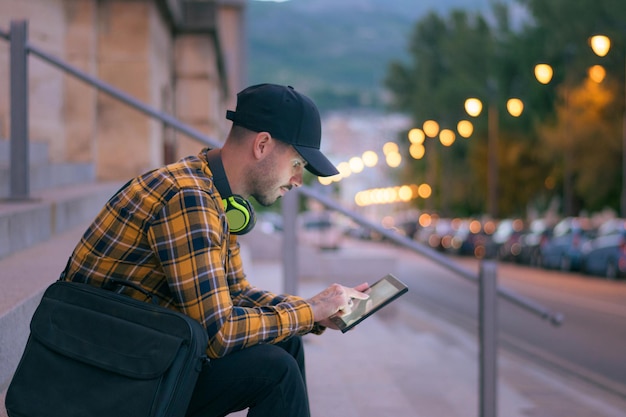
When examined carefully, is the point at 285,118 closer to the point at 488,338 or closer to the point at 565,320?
the point at 488,338

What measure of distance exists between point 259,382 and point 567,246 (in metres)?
30.4

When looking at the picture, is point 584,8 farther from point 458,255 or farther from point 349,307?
point 349,307

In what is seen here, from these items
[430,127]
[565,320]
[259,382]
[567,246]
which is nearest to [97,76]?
[565,320]

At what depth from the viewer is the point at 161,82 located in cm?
1248

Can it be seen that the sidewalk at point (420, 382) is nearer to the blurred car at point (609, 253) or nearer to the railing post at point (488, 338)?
the railing post at point (488, 338)

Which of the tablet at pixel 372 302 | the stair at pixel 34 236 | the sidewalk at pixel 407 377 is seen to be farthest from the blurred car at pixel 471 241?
the tablet at pixel 372 302

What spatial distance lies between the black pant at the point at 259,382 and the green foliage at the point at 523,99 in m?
37.6

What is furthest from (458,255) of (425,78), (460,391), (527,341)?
(460,391)

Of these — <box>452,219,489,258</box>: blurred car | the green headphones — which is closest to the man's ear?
the green headphones

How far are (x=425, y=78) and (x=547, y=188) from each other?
2316 cm

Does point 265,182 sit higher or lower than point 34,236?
higher

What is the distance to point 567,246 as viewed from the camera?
32.2 meters

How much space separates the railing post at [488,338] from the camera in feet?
17.3

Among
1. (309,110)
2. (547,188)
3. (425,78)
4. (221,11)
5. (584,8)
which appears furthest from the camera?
(425,78)
